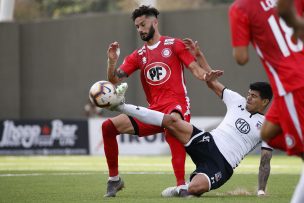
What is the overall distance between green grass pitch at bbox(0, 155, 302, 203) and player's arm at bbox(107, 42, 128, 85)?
1.50 metres

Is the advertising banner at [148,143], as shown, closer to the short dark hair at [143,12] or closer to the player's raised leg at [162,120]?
the short dark hair at [143,12]

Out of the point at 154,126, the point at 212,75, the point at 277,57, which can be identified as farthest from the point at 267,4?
the point at 154,126

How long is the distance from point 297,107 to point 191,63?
363cm

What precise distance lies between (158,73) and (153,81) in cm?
12

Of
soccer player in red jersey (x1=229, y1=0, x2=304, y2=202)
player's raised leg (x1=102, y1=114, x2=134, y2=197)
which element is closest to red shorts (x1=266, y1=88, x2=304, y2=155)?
soccer player in red jersey (x1=229, y1=0, x2=304, y2=202)

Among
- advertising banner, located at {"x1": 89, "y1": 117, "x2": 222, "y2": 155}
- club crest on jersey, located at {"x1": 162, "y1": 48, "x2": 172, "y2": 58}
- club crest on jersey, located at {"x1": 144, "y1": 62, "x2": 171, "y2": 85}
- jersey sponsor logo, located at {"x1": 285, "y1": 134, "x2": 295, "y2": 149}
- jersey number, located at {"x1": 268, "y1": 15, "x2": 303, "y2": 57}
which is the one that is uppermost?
jersey number, located at {"x1": 268, "y1": 15, "x2": 303, "y2": 57}

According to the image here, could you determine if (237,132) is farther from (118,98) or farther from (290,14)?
(290,14)

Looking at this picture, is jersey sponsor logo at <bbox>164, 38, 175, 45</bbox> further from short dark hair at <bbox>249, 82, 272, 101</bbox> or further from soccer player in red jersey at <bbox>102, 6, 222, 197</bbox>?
short dark hair at <bbox>249, 82, 272, 101</bbox>

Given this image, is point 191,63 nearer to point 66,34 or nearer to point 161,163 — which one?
point 161,163

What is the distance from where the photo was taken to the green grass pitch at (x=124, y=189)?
34.0ft

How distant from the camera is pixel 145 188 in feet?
40.1

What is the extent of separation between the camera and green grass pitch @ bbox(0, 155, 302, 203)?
408 inches

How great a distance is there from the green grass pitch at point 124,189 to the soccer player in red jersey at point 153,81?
54cm

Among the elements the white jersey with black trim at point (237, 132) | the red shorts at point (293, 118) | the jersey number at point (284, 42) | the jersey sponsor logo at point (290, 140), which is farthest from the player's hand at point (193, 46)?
the jersey sponsor logo at point (290, 140)
